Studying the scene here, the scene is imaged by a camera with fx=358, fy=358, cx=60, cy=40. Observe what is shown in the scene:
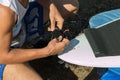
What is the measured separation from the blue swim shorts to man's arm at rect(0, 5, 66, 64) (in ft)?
1.84

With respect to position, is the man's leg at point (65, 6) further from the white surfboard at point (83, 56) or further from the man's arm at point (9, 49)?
the man's arm at point (9, 49)

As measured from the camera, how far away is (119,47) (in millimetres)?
1842

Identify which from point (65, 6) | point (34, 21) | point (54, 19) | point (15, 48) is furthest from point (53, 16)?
point (15, 48)

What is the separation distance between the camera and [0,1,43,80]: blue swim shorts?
93.8 inches

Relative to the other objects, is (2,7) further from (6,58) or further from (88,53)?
(88,53)

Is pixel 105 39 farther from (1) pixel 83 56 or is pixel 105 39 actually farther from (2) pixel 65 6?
(2) pixel 65 6

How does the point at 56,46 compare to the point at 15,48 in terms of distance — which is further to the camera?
the point at 15,48

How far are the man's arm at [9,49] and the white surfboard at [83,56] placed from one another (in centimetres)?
6

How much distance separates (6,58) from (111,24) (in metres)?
0.66

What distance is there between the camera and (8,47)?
178 cm

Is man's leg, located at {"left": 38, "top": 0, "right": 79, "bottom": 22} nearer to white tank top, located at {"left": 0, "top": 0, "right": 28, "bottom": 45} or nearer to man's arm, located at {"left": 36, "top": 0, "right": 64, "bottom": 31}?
man's arm, located at {"left": 36, "top": 0, "right": 64, "bottom": 31}

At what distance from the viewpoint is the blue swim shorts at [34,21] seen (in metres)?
2.38

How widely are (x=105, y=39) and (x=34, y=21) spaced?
0.66 metres

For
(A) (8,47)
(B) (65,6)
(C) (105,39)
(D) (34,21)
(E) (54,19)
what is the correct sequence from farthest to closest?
(B) (65,6) < (D) (34,21) < (E) (54,19) < (C) (105,39) < (A) (8,47)
